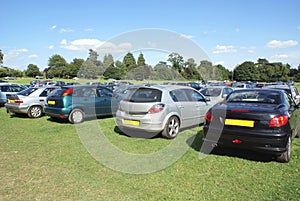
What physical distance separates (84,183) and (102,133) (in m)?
3.52

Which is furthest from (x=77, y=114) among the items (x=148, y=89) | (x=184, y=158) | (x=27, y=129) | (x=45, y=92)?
(x=184, y=158)

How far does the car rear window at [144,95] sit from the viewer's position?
6227mm

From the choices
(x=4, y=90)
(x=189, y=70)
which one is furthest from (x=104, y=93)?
(x=4, y=90)

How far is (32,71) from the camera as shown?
313ft

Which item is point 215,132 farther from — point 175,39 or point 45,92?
point 45,92

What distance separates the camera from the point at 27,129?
26.1 feet

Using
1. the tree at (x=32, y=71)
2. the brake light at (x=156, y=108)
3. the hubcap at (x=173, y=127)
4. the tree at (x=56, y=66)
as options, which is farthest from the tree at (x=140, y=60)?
the tree at (x=32, y=71)

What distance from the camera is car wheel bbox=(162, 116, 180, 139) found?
629cm

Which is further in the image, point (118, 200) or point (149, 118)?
point (149, 118)

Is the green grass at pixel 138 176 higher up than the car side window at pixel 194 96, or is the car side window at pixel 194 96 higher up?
the car side window at pixel 194 96

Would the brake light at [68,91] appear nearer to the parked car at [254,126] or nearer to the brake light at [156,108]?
the brake light at [156,108]

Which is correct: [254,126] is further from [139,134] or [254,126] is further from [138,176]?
[139,134]

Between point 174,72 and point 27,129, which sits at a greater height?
point 174,72

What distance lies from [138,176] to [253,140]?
2233 millimetres
